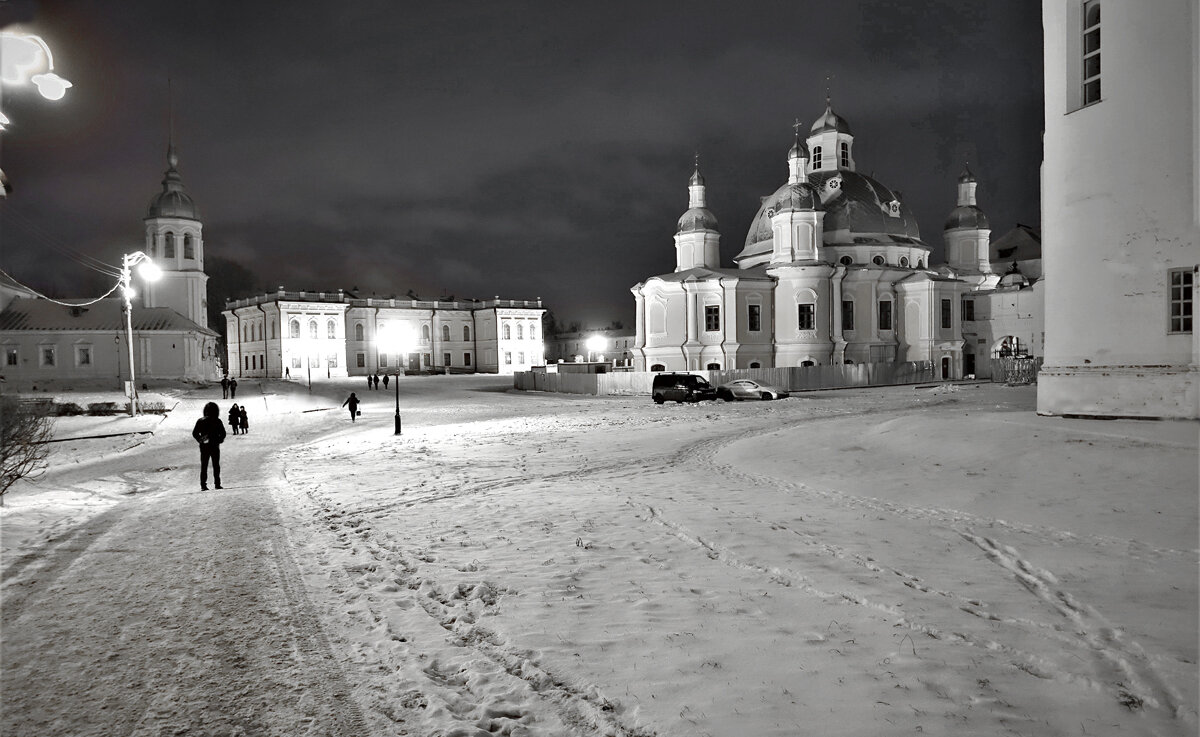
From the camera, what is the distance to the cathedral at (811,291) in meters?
50.8

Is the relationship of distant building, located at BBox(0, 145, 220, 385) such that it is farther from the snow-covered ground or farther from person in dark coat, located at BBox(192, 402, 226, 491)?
the snow-covered ground

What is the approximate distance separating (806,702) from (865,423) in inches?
633

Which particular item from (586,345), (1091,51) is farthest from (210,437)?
(586,345)

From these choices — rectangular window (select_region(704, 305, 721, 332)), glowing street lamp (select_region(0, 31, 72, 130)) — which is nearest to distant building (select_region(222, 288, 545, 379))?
rectangular window (select_region(704, 305, 721, 332))

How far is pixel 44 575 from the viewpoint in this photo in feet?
24.2

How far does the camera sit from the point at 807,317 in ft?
168

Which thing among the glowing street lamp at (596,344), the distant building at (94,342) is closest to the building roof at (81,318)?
the distant building at (94,342)

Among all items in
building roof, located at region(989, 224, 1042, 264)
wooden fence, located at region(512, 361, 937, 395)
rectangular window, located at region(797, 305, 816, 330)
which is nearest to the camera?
wooden fence, located at region(512, 361, 937, 395)

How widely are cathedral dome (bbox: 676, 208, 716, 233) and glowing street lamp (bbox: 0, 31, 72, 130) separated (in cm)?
5420

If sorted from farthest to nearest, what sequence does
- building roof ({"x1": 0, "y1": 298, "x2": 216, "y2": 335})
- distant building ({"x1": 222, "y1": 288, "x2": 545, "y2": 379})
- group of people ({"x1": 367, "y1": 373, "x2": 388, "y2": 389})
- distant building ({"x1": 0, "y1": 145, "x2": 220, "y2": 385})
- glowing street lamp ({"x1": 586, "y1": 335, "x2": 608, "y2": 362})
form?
glowing street lamp ({"x1": 586, "y1": 335, "x2": 608, "y2": 362}) < distant building ({"x1": 222, "y1": 288, "x2": 545, "y2": 379}) < building roof ({"x1": 0, "y1": 298, "x2": 216, "y2": 335}) < distant building ({"x1": 0, "y1": 145, "x2": 220, "y2": 385}) < group of people ({"x1": 367, "y1": 373, "x2": 388, "y2": 389})

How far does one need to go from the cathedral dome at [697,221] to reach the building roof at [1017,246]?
37242mm

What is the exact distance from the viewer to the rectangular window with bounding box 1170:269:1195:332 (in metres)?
14.1

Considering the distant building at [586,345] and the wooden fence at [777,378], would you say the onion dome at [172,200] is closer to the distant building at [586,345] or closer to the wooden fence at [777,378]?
the wooden fence at [777,378]

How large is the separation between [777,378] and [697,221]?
17878 millimetres
